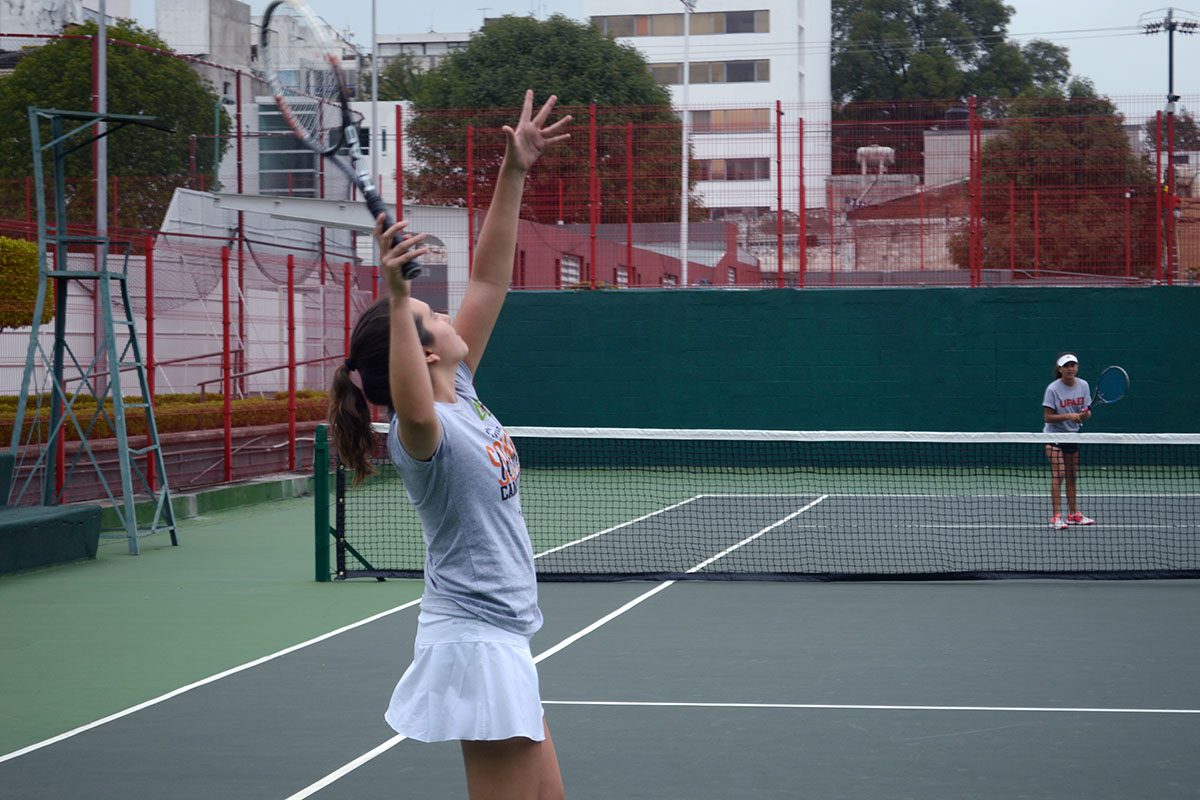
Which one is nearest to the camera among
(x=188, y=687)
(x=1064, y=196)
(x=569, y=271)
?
(x=188, y=687)

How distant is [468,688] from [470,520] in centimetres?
32

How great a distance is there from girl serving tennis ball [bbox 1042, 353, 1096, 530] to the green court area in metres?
5.37

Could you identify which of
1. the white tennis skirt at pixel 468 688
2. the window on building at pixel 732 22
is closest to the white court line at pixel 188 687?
the white tennis skirt at pixel 468 688

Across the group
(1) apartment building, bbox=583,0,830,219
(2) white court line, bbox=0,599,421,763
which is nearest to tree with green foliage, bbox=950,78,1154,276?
(2) white court line, bbox=0,599,421,763

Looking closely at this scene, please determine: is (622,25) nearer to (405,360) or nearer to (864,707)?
(864,707)

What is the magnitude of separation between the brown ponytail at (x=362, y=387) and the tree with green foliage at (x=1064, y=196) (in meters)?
14.2

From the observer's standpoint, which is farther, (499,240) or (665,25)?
(665,25)

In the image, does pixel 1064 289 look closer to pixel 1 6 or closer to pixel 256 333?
pixel 256 333

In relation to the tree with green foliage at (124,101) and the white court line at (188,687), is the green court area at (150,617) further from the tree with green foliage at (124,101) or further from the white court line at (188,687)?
the tree with green foliage at (124,101)

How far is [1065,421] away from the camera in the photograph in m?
11.0

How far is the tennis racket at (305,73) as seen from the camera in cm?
418

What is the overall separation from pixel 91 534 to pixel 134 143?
3119 cm

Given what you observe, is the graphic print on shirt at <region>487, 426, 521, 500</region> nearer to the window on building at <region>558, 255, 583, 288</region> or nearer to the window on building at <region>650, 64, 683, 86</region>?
the window on building at <region>558, 255, 583, 288</region>

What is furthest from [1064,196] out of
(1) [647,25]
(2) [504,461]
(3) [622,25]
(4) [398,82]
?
(4) [398,82]
